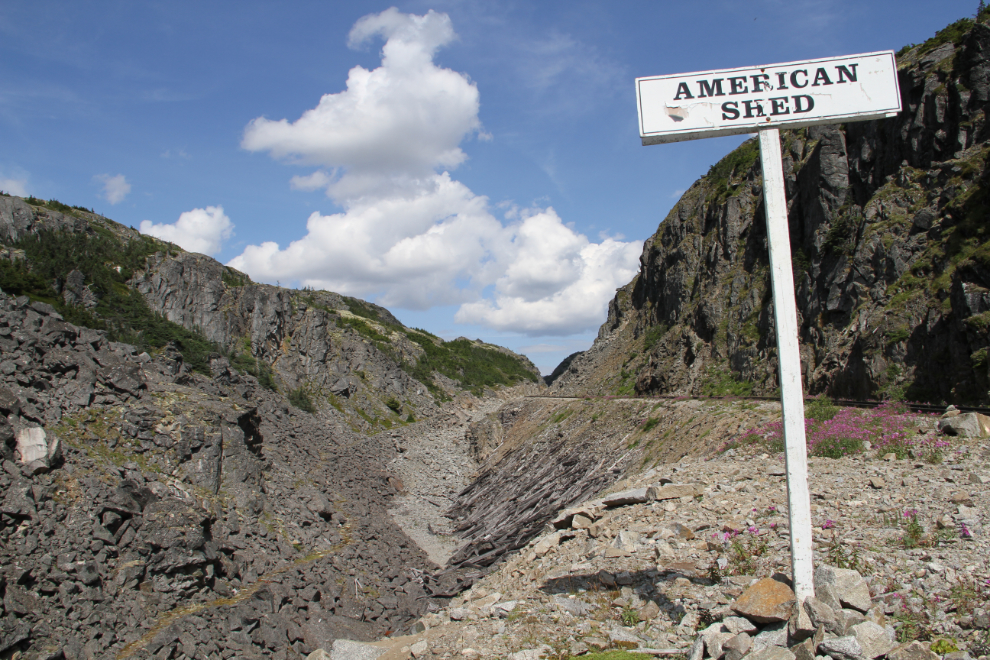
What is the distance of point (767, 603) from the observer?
19.4ft

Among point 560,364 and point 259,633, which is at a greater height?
point 560,364

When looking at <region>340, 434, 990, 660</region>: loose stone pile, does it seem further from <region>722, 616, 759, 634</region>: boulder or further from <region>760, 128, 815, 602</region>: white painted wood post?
<region>760, 128, 815, 602</region>: white painted wood post

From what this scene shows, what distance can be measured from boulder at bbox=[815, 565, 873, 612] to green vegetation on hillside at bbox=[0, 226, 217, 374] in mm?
40764

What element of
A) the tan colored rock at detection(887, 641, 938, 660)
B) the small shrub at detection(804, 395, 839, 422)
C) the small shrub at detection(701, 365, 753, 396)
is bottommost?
the tan colored rock at detection(887, 641, 938, 660)

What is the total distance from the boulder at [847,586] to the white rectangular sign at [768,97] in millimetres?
5332

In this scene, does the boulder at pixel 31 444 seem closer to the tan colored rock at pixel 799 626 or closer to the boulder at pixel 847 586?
the tan colored rock at pixel 799 626

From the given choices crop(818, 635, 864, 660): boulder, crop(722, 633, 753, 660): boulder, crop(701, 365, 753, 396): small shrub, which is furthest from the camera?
crop(701, 365, 753, 396): small shrub

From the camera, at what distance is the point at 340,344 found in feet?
224

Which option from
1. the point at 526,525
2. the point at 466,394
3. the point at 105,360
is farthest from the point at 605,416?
the point at 466,394

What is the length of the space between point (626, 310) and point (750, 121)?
66531 millimetres

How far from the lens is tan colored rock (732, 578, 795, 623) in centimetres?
571

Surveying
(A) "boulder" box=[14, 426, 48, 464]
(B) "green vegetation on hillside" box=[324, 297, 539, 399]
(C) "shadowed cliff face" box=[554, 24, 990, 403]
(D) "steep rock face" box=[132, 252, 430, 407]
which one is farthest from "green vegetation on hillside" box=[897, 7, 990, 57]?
(B) "green vegetation on hillside" box=[324, 297, 539, 399]

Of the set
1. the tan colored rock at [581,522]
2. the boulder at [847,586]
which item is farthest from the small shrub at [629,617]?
the tan colored rock at [581,522]

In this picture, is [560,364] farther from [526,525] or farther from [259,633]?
[259,633]
